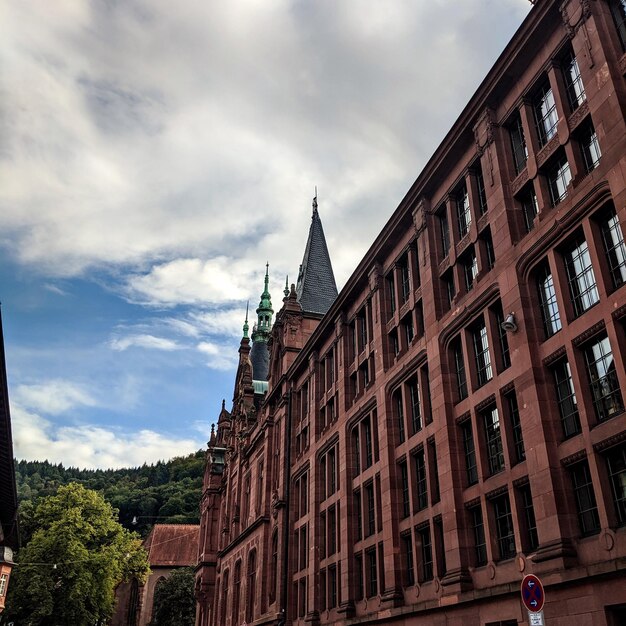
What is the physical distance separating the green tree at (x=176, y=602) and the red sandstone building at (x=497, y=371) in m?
57.2

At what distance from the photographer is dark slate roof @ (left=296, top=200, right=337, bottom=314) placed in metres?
55.3

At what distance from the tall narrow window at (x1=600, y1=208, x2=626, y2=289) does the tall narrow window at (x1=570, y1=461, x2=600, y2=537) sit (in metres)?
5.02

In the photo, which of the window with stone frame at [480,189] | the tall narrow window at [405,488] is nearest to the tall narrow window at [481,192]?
the window with stone frame at [480,189]

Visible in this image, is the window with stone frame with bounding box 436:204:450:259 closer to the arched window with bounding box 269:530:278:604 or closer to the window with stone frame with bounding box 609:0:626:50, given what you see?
the window with stone frame with bounding box 609:0:626:50

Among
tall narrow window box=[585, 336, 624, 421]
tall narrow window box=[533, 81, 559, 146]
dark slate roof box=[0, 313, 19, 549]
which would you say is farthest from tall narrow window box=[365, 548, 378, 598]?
tall narrow window box=[533, 81, 559, 146]

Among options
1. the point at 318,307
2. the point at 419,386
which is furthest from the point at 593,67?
the point at 318,307

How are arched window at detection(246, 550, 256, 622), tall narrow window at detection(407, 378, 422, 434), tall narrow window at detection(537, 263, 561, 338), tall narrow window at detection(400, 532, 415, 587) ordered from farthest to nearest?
1. arched window at detection(246, 550, 256, 622)
2. tall narrow window at detection(407, 378, 422, 434)
3. tall narrow window at detection(400, 532, 415, 587)
4. tall narrow window at detection(537, 263, 561, 338)

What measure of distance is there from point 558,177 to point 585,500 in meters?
9.79

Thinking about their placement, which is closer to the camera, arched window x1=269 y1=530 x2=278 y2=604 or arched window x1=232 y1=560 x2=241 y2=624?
arched window x1=269 y1=530 x2=278 y2=604

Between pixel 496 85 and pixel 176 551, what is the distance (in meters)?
98.1

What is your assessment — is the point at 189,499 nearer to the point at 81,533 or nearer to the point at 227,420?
the point at 227,420

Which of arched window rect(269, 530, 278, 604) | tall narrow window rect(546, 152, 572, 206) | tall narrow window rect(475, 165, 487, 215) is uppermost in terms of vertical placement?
tall narrow window rect(475, 165, 487, 215)

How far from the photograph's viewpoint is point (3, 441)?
24672mm

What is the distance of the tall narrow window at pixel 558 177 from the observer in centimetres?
2019
